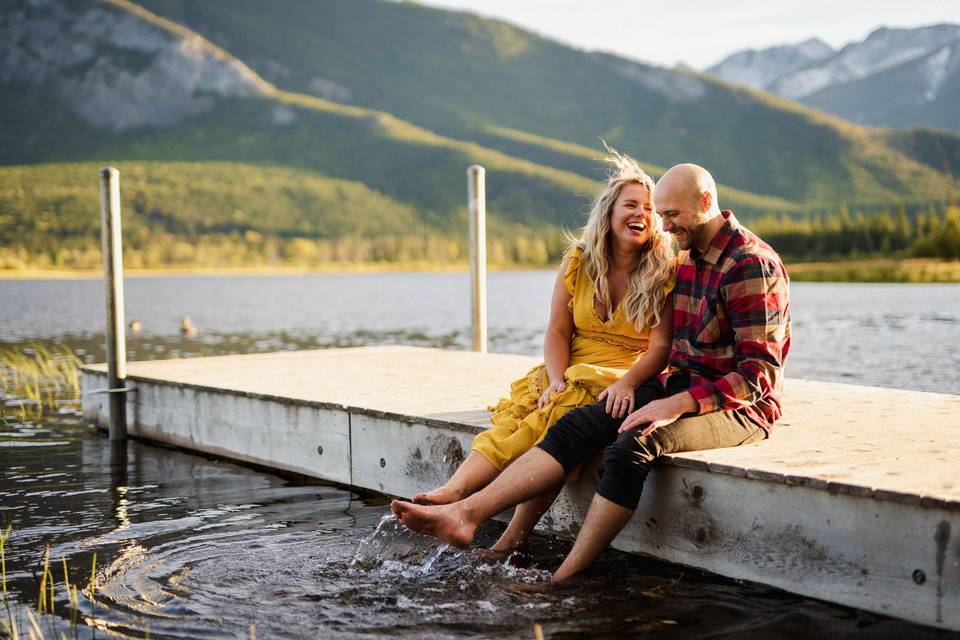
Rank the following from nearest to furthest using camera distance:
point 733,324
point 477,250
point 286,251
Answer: point 733,324 → point 477,250 → point 286,251

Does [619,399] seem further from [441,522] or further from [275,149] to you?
[275,149]

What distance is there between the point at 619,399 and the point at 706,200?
87 cm

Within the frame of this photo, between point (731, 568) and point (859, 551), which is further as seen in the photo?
point (731, 568)

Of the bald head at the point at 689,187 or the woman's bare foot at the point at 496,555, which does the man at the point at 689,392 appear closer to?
the bald head at the point at 689,187

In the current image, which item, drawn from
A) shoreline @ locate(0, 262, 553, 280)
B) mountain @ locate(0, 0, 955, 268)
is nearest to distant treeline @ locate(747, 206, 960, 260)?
shoreline @ locate(0, 262, 553, 280)

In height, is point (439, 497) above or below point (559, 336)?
below

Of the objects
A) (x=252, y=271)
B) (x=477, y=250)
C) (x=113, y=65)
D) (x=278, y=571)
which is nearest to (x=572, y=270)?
(x=278, y=571)

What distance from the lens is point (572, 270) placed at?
4.82 meters

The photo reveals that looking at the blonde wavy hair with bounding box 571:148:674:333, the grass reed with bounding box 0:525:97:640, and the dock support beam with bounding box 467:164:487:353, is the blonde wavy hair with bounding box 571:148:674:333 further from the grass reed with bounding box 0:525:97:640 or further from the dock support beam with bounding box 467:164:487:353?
the dock support beam with bounding box 467:164:487:353

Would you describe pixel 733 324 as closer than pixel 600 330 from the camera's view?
Yes

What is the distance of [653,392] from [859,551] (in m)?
1.08

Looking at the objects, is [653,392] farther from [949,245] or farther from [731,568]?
[949,245]

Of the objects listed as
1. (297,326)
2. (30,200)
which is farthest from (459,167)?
(297,326)

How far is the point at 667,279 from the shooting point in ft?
15.0
